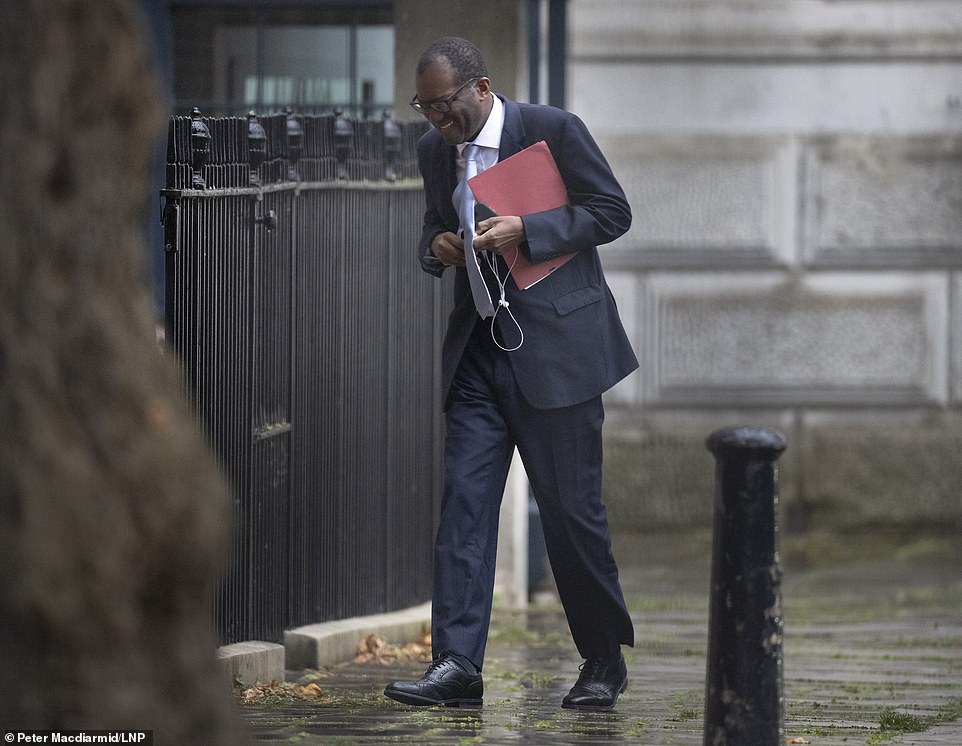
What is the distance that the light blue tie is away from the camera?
17.6 ft

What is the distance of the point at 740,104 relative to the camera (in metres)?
10.4

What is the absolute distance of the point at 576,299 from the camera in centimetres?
542

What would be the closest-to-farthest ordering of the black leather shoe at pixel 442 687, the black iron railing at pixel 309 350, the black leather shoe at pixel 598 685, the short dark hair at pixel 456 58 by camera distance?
the black leather shoe at pixel 442 687, the short dark hair at pixel 456 58, the black leather shoe at pixel 598 685, the black iron railing at pixel 309 350

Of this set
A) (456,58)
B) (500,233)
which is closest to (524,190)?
(500,233)

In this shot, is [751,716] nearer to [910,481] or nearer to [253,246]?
[253,246]

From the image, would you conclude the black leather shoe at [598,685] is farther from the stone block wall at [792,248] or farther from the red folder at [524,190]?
the stone block wall at [792,248]

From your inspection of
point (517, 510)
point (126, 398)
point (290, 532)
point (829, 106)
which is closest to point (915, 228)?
point (829, 106)

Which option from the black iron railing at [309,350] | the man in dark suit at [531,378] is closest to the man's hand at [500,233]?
the man in dark suit at [531,378]

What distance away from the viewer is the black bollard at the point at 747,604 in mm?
4234

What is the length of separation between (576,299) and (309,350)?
1.34m

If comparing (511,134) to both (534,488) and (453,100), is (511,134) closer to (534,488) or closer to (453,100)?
(453,100)

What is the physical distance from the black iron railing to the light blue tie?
754 mm

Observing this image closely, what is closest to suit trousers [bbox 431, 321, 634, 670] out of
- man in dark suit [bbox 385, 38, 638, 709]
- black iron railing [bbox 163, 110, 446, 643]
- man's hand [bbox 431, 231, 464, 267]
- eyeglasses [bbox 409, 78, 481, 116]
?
man in dark suit [bbox 385, 38, 638, 709]

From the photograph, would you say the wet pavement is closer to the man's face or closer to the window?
the man's face
